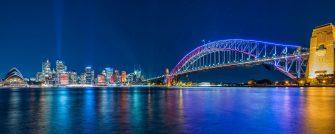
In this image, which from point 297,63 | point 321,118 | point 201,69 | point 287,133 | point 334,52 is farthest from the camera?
point 201,69

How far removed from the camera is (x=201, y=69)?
92000 mm

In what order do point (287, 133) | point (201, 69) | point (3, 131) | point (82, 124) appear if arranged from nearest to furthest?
point (287, 133), point (3, 131), point (82, 124), point (201, 69)

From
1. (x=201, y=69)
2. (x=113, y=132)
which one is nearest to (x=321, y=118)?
(x=113, y=132)

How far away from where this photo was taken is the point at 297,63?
254ft

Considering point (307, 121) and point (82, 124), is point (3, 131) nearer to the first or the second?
point (82, 124)

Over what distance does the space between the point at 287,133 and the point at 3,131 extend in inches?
412

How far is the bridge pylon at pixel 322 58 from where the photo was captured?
7006 cm

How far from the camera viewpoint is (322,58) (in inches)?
2817

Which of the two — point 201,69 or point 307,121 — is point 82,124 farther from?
point 201,69

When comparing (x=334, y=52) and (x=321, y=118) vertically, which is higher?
(x=334, y=52)

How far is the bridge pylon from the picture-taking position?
70062 mm

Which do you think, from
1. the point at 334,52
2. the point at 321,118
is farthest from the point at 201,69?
the point at 321,118

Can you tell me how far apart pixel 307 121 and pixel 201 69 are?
7557 cm

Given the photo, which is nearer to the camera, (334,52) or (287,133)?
(287,133)
